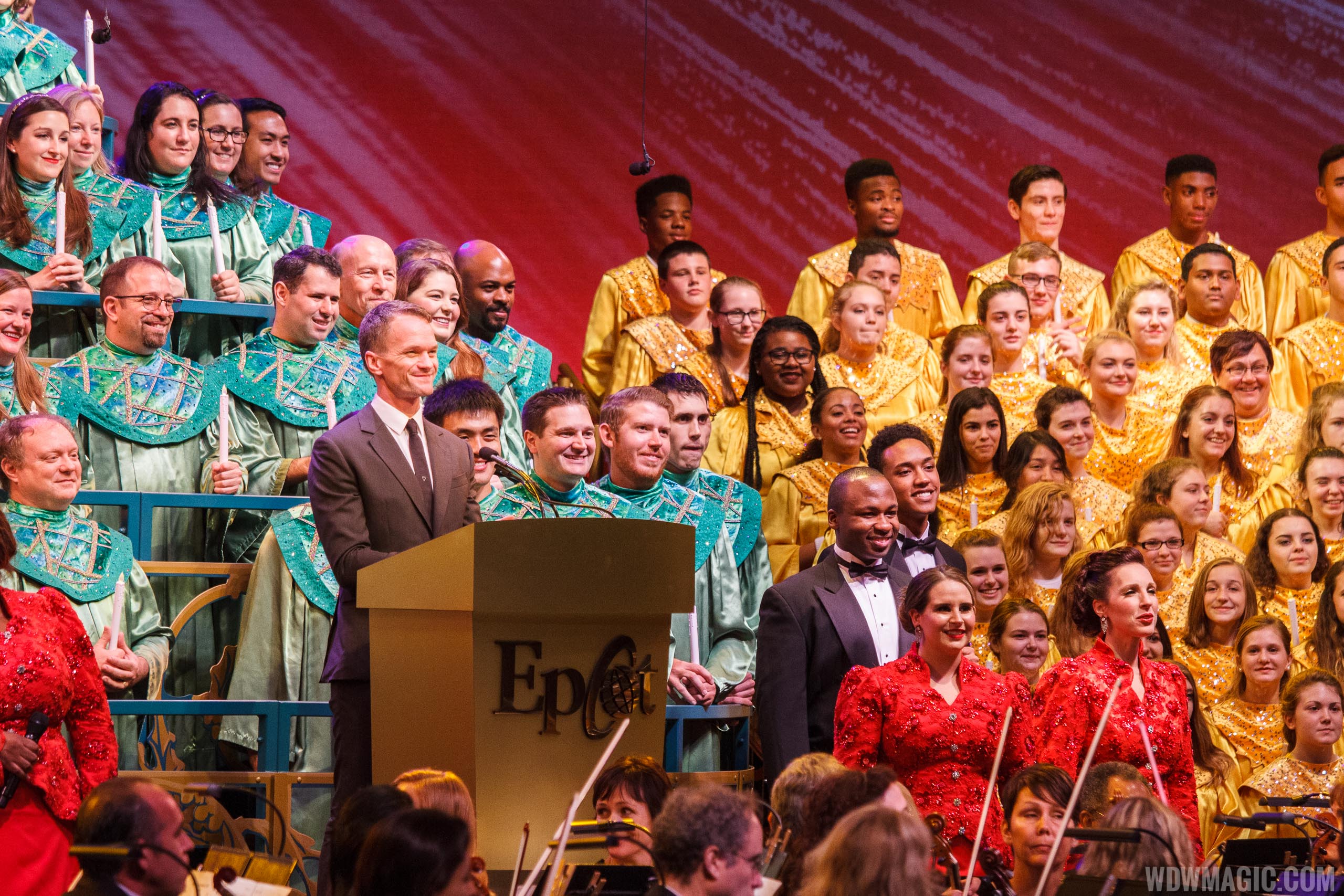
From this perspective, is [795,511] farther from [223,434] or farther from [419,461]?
[419,461]

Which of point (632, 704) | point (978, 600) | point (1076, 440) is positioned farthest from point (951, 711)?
point (1076, 440)

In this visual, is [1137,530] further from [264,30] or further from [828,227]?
[264,30]

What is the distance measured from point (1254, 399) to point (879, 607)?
3237 mm

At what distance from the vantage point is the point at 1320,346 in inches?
307

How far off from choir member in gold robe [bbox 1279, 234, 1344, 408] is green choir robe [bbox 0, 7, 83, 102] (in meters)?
5.12

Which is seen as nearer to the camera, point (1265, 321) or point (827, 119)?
point (1265, 321)

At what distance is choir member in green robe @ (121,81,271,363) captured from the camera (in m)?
6.31

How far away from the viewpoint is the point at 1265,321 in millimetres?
8281

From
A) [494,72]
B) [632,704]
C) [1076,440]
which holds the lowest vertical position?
[632,704]

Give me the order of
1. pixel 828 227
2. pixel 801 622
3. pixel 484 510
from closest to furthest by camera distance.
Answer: pixel 801 622 → pixel 484 510 → pixel 828 227

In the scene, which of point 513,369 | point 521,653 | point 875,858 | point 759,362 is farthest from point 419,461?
point 759,362

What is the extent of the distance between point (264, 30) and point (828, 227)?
3.00 meters

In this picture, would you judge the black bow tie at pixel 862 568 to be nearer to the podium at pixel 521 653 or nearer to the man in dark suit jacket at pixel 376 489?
the man in dark suit jacket at pixel 376 489

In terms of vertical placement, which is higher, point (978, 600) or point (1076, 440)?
point (1076, 440)
